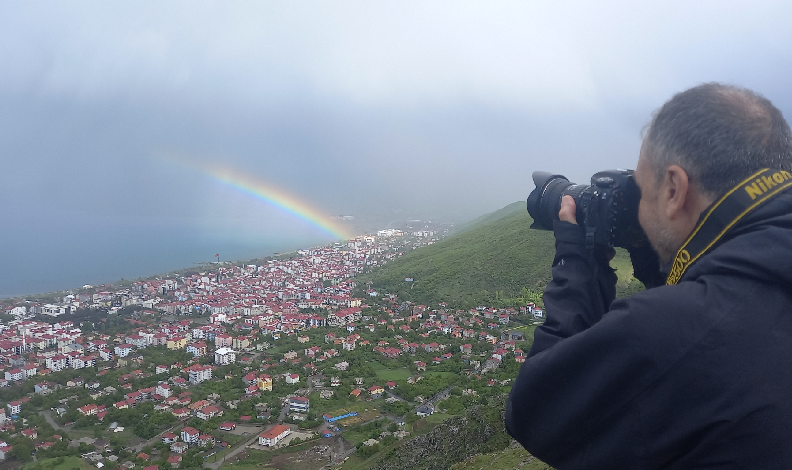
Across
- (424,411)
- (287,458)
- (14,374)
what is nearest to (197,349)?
(14,374)

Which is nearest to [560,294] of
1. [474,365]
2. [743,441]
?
[743,441]

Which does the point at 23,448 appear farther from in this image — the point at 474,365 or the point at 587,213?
the point at 587,213

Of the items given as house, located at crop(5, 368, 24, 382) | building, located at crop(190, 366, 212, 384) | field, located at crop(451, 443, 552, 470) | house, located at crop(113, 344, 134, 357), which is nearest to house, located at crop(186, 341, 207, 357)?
house, located at crop(113, 344, 134, 357)

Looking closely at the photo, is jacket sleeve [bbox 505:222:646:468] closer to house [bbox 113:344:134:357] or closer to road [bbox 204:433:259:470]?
road [bbox 204:433:259:470]

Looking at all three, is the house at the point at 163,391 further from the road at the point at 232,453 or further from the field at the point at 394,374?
the field at the point at 394,374

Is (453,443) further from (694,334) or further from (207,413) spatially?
(694,334)

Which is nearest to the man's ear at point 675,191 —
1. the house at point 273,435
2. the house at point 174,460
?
the house at point 273,435
